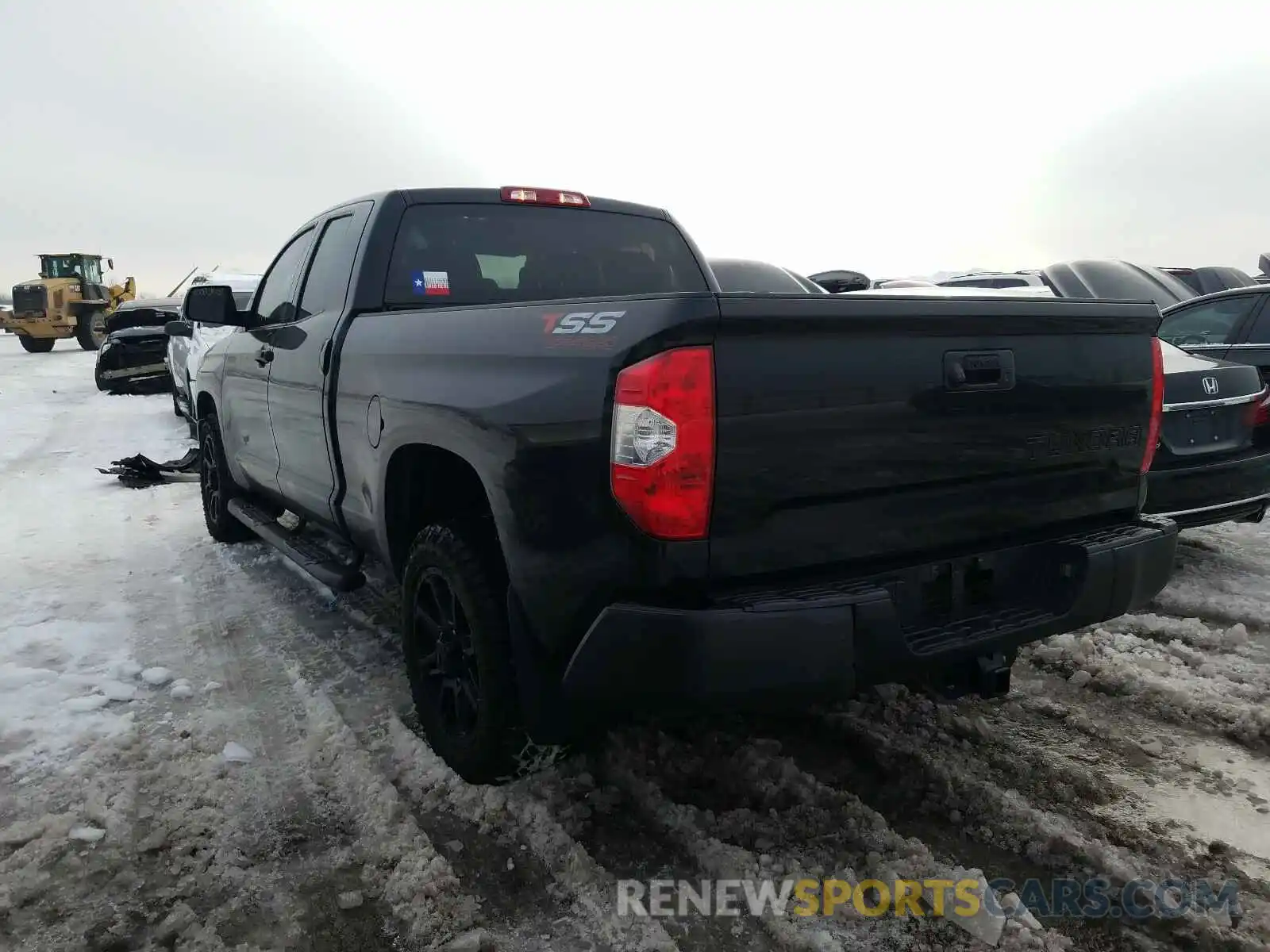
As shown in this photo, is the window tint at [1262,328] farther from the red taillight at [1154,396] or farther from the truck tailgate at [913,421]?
the truck tailgate at [913,421]

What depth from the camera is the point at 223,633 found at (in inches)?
165

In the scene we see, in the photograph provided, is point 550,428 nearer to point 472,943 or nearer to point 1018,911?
point 472,943

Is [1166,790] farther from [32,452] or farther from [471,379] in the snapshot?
[32,452]

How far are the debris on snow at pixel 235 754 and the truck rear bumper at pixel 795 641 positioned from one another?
1506 mm

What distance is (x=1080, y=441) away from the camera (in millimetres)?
2537

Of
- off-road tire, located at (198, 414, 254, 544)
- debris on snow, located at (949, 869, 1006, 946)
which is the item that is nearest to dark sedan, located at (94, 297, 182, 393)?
off-road tire, located at (198, 414, 254, 544)

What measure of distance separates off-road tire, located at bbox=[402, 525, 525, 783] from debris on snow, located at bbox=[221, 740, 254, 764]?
69cm

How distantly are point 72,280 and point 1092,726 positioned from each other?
31.2 metres

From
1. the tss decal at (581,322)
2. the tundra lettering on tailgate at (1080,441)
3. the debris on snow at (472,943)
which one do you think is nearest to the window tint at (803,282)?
the tundra lettering on tailgate at (1080,441)

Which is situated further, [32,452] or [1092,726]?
[32,452]

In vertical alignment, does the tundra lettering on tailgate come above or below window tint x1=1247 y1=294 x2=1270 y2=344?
below

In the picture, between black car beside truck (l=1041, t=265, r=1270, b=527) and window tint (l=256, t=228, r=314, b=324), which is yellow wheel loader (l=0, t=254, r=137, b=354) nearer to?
window tint (l=256, t=228, r=314, b=324)

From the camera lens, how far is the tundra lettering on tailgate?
96.1 inches

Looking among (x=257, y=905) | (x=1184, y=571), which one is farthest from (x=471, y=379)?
(x=1184, y=571)
